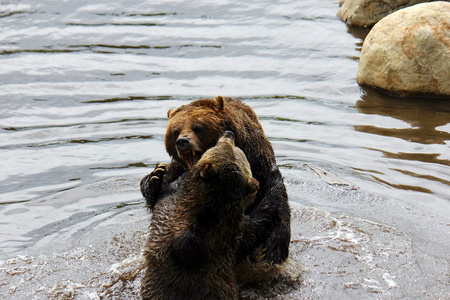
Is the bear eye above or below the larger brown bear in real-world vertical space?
above

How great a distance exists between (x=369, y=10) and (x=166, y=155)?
7.33m

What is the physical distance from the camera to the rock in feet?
49.8

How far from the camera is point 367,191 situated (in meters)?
8.91

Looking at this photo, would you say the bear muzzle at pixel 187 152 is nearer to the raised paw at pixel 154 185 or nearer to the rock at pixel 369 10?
the raised paw at pixel 154 185

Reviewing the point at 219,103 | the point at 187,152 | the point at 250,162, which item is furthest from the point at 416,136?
the point at 187,152

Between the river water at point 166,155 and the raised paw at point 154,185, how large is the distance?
80cm

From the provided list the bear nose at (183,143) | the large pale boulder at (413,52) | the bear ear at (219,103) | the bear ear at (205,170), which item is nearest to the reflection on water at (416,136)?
the large pale boulder at (413,52)

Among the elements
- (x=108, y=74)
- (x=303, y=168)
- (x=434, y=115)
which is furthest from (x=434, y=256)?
(x=108, y=74)

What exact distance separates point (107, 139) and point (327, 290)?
4.95 meters

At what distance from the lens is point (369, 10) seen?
15.5 m

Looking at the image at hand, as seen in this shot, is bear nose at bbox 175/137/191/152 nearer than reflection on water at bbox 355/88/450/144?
Yes

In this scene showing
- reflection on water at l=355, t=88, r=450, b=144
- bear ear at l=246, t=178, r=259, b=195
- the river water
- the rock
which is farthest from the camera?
the rock

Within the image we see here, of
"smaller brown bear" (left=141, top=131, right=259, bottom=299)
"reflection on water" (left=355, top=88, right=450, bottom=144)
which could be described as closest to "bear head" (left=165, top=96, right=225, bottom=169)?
"smaller brown bear" (left=141, top=131, right=259, bottom=299)

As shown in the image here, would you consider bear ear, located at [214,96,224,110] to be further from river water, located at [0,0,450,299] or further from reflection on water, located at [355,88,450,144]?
reflection on water, located at [355,88,450,144]
